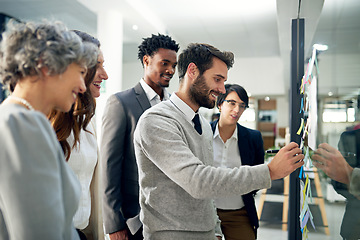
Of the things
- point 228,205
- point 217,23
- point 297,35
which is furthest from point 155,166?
point 217,23

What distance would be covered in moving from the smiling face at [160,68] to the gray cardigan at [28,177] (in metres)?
1.34

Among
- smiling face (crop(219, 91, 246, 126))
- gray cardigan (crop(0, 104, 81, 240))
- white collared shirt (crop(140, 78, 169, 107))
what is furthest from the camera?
smiling face (crop(219, 91, 246, 126))

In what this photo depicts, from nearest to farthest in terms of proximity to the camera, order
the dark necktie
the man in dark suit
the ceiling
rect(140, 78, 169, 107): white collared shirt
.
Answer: the dark necktie, the man in dark suit, rect(140, 78, 169, 107): white collared shirt, the ceiling

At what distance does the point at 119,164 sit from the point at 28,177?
1.09 metres

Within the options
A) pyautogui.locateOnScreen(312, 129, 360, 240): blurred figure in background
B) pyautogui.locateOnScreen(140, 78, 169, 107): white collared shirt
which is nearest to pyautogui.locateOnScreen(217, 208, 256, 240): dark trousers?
pyautogui.locateOnScreen(140, 78, 169, 107): white collared shirt

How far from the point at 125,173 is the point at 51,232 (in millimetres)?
1105

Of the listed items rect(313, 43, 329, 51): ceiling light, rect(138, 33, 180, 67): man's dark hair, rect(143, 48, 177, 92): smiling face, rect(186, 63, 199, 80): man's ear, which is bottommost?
rect(186, 63, 199, 80): man's ear

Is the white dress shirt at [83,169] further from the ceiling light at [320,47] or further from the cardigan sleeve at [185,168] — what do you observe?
the ceiling light at [320,47]

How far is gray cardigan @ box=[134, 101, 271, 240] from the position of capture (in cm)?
112

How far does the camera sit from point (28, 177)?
696 mm

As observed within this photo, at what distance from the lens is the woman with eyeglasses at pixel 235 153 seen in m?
2.08

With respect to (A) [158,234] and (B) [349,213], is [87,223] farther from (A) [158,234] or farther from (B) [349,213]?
(B) [349,213]

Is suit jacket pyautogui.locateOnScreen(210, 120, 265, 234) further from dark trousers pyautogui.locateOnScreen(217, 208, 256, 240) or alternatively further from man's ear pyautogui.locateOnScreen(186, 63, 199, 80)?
man's ear pyautogui.locateOnScreen(186, 63, 199, 80)

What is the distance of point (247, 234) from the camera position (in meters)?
2.07
